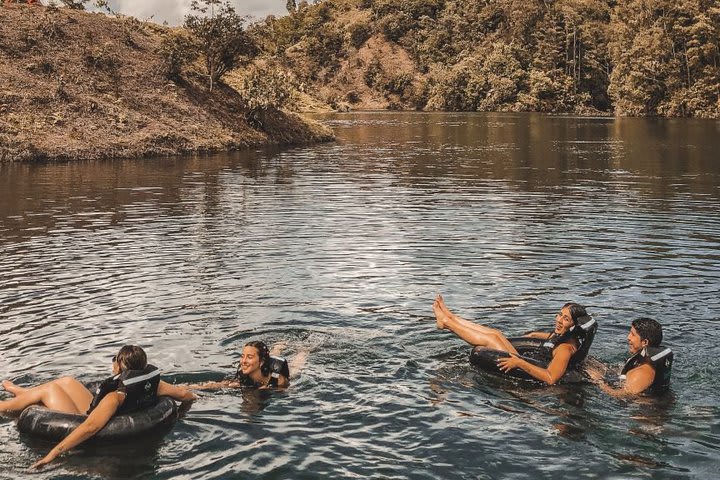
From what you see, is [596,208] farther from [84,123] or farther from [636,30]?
[636,30]

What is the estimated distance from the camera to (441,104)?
573ft

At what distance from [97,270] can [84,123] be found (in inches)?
1499

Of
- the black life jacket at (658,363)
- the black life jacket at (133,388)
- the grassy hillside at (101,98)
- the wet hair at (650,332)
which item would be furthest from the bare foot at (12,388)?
the grassy hillside at (101,98)

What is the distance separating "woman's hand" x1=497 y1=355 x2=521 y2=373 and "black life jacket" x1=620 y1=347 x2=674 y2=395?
2.00m

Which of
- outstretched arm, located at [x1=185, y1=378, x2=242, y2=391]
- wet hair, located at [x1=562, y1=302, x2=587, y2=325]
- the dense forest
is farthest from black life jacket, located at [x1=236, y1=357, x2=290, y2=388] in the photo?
the dense forest

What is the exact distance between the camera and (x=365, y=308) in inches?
679

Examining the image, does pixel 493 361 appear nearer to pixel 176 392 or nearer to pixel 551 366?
pixel 551 366

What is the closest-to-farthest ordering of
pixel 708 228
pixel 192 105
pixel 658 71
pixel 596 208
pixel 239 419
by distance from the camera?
pixel 239 419 → pixel 708 228 → pixel 596 208 → pixel 192 105 → pixel 658 71

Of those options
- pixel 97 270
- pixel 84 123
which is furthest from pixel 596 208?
pixel 84 123

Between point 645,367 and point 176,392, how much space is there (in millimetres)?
8063

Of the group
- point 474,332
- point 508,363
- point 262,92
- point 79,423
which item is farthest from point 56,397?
point 262,92

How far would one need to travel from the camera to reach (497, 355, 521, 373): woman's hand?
1277 cm

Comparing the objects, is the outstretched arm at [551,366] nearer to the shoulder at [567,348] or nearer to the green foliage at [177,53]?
the shoulder at [567,348]

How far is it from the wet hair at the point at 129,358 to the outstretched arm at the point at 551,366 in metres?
6.36
